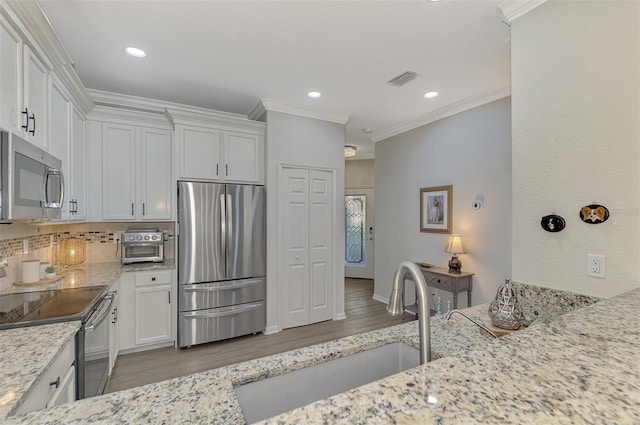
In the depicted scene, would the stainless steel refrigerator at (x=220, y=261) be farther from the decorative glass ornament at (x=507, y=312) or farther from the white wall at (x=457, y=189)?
the decorative glass ornament at (x=507, y=312)

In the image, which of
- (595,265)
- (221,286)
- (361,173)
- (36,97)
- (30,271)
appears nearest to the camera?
(595,265)

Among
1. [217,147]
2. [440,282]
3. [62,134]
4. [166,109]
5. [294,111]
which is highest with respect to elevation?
[294,111]

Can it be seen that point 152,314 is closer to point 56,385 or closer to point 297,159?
point 56,385

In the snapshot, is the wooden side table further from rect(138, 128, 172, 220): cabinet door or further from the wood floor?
rect(138, 128, 172, 220): cabinet door

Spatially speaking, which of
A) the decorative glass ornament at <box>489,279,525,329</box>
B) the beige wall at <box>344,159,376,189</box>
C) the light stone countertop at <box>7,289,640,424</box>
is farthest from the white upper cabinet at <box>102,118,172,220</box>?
the beige wall at <box>344,159,376,189</box>

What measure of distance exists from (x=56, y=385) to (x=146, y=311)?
1914mm

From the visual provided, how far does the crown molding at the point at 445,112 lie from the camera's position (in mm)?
3299

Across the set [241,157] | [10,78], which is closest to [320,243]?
[241,157]

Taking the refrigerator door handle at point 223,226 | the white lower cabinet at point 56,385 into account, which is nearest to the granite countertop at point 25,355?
the white lower cabinet at point 56,385

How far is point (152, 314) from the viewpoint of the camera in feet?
10.3

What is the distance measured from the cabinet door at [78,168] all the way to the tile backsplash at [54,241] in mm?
361

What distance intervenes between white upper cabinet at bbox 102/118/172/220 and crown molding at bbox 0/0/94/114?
823 mm

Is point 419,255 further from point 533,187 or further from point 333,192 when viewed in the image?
point 533,187

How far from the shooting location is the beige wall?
23.2ft
